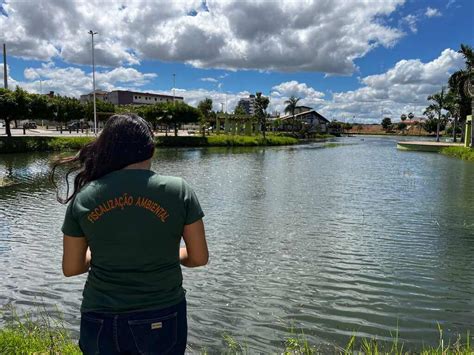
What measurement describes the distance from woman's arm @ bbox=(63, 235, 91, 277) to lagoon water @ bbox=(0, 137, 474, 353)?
3.35m

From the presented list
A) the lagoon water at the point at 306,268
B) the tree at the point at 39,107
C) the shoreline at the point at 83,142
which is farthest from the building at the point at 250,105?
the lagoon water at the point at 306,268

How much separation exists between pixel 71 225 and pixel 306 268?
700 centimetres

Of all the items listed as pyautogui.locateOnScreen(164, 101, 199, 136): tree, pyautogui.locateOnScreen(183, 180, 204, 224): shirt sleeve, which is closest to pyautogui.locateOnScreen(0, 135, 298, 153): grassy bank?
pyautogui.locateOnScreen(164, 101, 199, 136): tree

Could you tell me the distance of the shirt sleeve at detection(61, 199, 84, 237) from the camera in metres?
2.31

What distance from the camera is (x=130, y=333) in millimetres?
2318

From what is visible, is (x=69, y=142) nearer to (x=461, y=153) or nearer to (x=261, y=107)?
(x=461, y=153)

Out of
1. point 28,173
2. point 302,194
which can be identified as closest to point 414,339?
point 302,194

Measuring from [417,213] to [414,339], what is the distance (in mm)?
9231

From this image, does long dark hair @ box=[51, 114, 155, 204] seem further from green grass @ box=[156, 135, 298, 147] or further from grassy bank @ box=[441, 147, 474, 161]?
green grass @ box=[156, 135, 298, 147]

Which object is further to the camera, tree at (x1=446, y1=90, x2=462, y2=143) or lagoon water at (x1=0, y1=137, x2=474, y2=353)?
tree at (x1=446, y1=90, x2=462, y2=143)

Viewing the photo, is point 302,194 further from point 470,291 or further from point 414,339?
point 414,339

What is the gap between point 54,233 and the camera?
1161 centimetres

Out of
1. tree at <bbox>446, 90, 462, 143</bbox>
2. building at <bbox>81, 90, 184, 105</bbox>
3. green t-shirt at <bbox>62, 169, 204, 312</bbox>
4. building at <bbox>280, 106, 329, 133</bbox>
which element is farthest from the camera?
building at <bbox>81, 90, 184, 105</bbox>

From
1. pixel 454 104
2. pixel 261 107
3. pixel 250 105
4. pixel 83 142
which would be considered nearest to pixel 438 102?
pixel 454 104
